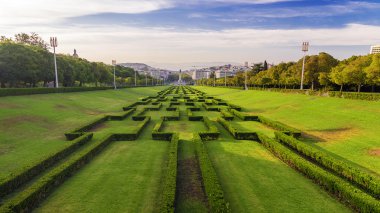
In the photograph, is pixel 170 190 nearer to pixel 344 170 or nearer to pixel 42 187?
pixel 42 187

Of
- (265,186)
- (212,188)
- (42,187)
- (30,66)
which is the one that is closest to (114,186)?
(42,187)

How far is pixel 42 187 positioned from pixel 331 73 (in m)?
52.4

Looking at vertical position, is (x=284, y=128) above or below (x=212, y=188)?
above

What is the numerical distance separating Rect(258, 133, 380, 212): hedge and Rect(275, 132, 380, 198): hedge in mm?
883

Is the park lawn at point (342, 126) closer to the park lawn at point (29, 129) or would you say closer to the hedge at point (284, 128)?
the hedge at point (284, 128)

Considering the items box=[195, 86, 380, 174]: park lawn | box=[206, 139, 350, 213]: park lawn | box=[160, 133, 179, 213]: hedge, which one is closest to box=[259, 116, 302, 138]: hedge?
box=[195, 86, 380, 174]: park lawn

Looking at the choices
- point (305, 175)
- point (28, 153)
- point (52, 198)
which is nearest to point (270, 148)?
point (305, 175)

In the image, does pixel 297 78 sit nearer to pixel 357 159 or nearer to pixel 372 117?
pixel 372 117

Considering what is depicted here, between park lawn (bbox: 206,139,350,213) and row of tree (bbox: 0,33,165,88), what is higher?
row of tree (bbox: 0,33,165,88)

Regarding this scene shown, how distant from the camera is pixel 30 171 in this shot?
479 inches

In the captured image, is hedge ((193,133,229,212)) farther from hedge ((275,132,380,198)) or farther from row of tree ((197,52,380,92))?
row of tree ((197,52,380,92))

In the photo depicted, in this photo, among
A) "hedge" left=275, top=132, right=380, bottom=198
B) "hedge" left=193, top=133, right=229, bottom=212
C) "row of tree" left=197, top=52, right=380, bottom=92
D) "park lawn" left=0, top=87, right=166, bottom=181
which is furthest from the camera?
"row of tree" left=197, top=52, right=380, bottom=92

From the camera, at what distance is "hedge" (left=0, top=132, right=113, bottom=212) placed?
902 centimetres

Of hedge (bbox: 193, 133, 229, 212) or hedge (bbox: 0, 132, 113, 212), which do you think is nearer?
hedge (bbox: 193, 133, 229, 212)
